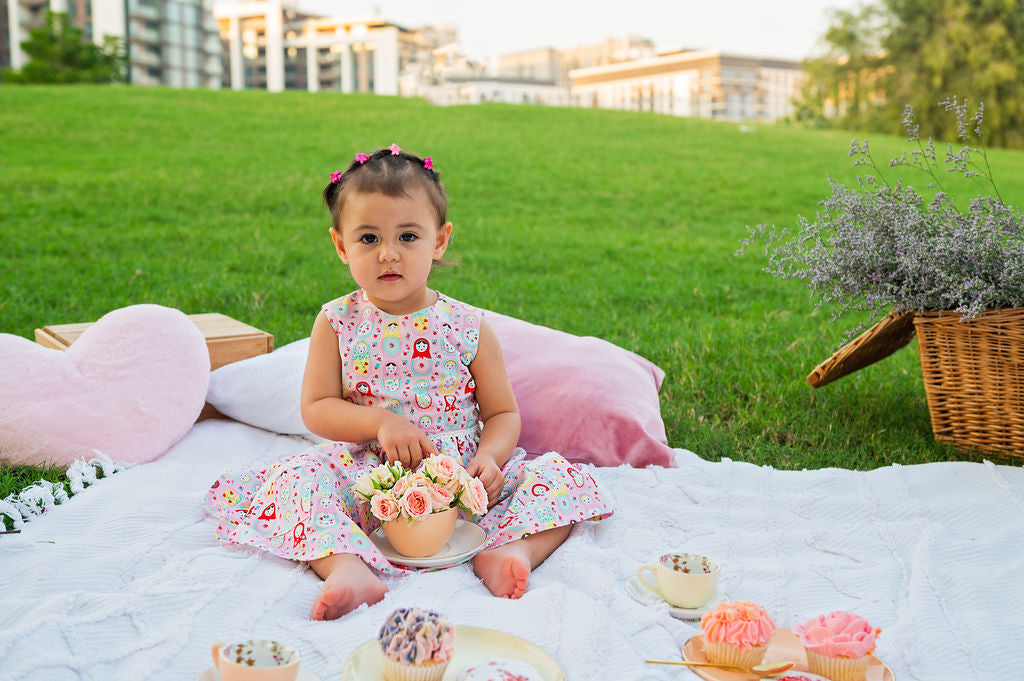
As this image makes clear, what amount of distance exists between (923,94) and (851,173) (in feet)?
47.9

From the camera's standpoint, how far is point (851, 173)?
10961mm

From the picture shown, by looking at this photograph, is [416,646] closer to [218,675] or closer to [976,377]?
[218,675]

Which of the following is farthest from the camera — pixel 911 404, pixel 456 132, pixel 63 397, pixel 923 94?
pixel 923 94

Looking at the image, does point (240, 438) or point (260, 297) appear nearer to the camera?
point (240, 438)

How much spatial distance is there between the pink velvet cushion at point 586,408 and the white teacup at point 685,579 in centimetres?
87

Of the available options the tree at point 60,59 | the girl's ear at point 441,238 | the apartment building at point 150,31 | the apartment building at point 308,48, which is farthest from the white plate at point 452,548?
the apartment building at point 308,48

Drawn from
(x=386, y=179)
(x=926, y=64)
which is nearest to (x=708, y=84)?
(x=926, y=64)

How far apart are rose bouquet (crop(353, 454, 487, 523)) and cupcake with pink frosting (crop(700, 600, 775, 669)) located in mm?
623

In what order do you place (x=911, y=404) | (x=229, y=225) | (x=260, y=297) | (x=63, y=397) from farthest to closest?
(x=229, y=225), (x=260, y=297), (x=911, y=404), (x=63, y=397)

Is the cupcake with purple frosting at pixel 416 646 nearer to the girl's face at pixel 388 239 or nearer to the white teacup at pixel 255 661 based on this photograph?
the white teacup at pixel 255 661

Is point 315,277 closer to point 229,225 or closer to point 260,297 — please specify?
point 260,297

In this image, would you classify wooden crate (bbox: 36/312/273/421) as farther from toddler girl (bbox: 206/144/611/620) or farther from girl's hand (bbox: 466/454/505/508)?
girl's hand (bbox: 466/454/505/508)

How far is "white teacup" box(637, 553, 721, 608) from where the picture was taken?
174 cm

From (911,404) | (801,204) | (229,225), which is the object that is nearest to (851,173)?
(801,204)
